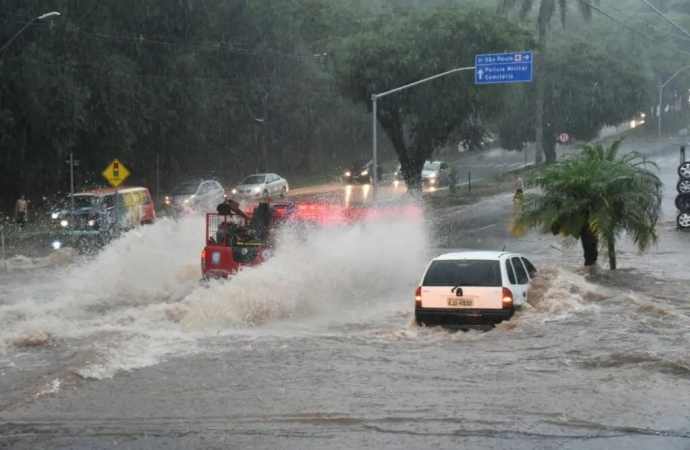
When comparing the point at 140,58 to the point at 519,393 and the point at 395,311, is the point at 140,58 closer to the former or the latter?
the point at 395,311

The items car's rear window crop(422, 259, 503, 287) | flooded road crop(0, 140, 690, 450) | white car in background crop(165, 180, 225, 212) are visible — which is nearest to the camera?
flooded road crop(0, 140, 690, 450)

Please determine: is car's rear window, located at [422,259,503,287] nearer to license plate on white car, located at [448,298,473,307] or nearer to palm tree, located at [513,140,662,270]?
license plate on white car, located at [448,298,473,307]

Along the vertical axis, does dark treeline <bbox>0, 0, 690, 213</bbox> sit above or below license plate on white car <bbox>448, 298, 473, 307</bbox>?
above

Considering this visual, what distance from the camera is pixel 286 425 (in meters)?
9.16

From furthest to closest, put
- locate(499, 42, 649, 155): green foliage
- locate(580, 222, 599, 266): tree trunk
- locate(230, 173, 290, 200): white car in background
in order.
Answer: locate(499, 42, 649, 155): green foliage, locate(230, 173, 290, 200): white car in background, locate(580, 222, 599, 266): tree trunk

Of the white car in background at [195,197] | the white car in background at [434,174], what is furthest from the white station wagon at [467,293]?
the white car in background at [434,174]

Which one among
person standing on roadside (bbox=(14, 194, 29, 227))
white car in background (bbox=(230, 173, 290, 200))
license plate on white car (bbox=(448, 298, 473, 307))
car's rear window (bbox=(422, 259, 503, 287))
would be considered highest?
white car in background (bbox=(230, 173, 290, 200))

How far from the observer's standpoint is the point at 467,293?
46.4ft

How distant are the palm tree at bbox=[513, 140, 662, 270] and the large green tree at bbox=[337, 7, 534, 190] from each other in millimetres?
25369

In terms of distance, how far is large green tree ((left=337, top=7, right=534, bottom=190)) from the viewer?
155 feet

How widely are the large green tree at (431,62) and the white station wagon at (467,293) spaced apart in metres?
33.2

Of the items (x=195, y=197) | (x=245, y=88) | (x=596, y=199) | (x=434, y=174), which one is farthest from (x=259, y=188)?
(x=596, y=199)

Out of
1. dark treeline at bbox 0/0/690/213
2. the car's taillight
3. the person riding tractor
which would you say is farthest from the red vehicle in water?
dark treeline at bbox 0/0/690/213

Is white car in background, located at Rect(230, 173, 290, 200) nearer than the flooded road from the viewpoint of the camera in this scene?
No
